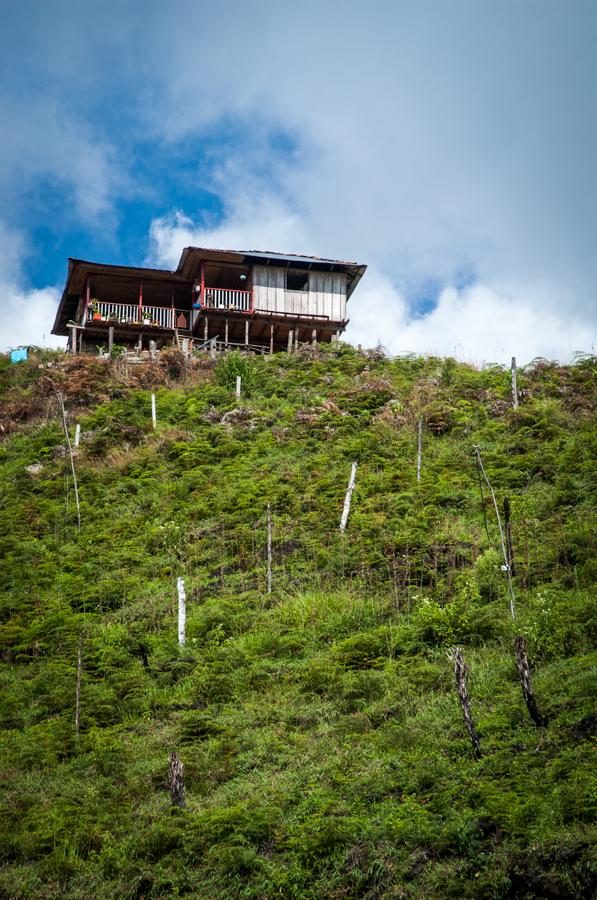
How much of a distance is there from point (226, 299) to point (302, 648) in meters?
26.1

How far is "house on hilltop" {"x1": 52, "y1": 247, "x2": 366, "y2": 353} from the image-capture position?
38281mm

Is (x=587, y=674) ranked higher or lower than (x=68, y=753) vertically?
higher

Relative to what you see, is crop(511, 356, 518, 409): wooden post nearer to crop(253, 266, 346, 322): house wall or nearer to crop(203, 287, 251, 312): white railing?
crop(253, 266, 346, 322): house wall

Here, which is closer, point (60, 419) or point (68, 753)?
point (68, 753)

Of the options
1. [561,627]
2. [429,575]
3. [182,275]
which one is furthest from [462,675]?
[182,275]

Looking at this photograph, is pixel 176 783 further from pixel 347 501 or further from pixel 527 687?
pixel 347 501

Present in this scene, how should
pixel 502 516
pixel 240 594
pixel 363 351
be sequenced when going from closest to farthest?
pixel 240 594, pixel 502 516, pixel 363 351

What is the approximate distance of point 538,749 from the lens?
10.3 metres

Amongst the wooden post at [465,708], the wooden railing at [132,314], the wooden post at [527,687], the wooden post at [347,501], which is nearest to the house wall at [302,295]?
the wooden railing at [132,314]

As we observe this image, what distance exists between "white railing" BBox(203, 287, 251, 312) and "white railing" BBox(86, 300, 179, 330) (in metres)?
1.90

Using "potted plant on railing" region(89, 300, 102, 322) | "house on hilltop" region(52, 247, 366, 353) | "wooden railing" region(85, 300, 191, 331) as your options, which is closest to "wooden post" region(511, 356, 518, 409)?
"house on hilltop" region(52, 247, 366, 353)

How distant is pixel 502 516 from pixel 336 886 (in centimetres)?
1137

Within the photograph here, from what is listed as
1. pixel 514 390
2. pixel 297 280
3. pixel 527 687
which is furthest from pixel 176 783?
pixel 297 280

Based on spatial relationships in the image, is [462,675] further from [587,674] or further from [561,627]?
[561,627]
